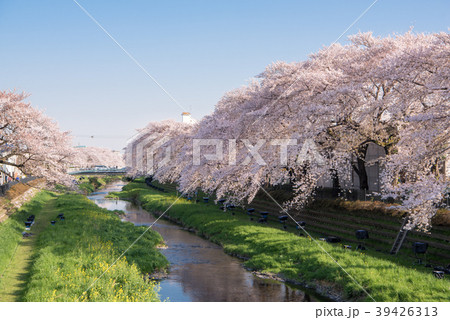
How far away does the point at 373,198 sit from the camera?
32.2 metres

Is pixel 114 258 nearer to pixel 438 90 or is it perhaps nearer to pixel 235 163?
pixel 235 163

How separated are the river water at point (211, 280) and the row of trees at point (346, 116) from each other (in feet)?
18.6

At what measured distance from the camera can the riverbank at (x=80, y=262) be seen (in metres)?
17.8

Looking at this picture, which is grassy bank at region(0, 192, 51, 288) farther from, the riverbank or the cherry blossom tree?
the cherry blossom tree

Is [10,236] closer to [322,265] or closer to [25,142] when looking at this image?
[25,142]

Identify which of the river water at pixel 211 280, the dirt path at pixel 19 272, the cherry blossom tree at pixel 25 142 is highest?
the cherry blossom tree at pixel 25 142

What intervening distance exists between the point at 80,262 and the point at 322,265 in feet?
40.4

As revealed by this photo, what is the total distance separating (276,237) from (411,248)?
9.11 meters

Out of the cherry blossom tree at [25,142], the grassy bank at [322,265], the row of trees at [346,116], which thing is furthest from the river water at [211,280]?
the cherry blossom tree at [25,142]

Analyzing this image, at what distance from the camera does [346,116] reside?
29.2 m

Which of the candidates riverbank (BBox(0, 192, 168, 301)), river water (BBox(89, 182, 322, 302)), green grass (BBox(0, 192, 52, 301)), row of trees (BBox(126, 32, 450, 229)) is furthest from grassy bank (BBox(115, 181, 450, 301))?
green grass (BBox(0, 192, 52, 301))

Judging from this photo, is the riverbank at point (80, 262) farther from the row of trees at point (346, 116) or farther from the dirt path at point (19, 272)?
the row of trees at point (346, 116)
